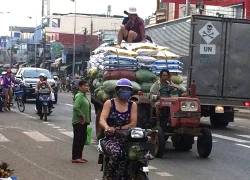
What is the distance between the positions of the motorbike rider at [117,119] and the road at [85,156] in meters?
2.39

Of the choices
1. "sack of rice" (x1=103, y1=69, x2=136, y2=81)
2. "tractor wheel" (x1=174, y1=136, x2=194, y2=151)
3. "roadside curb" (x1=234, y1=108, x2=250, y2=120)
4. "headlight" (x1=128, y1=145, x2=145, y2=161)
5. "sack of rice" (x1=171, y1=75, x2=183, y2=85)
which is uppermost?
"sack of rice" (x1=103, y1=69, x2=136, y2=81)

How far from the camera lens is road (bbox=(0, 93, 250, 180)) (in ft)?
36.7

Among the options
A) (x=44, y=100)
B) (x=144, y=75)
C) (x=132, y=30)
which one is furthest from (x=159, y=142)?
(x=44, y=100)

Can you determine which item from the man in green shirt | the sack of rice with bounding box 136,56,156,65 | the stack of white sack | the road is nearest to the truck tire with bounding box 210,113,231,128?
the road

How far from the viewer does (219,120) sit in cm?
2142

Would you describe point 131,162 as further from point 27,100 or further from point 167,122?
point 27,100

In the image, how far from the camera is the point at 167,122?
13.8 meters

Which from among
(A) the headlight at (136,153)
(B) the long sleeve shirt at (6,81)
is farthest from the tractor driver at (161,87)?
(B) the long sleeve shirt at (6,81)

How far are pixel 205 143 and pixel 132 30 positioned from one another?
464 cm

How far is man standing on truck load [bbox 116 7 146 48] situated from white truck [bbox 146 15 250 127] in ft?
10.6

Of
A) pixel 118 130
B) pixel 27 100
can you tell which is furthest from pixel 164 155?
pixel 27 100

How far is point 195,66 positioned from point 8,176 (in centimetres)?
1264

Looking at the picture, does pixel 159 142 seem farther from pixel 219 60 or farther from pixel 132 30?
pixel 219 60

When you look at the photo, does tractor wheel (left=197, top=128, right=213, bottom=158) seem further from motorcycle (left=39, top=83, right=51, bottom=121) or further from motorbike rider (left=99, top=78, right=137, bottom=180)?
motorcycle (left=39, top=83, right=51, bottom=121)
